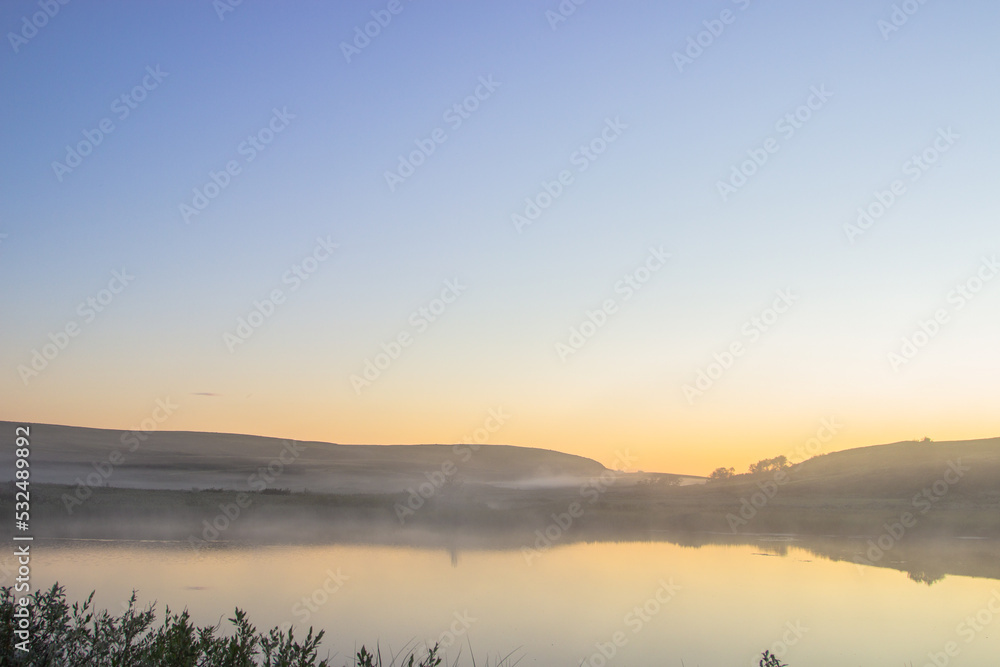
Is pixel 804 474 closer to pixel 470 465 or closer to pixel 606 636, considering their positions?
pixel 470 465

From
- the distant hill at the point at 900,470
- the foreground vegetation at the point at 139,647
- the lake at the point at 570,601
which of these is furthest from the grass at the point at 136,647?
the distant hill at the point at 900,470

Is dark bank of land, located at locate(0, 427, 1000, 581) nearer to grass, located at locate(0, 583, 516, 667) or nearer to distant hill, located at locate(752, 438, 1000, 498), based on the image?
distant hill, located at locate(752, 438, 1000, 498)

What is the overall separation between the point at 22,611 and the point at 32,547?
1842 cm

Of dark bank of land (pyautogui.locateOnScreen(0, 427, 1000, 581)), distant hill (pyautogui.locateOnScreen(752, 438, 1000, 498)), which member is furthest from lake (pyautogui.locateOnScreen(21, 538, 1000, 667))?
distant hill (pyautogui.locateOnScreen(752, 438, 1000, 498))

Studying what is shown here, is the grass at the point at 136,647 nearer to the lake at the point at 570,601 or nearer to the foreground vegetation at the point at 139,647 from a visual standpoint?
→ the foreground vegetation at the point at 139,647

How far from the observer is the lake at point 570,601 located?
1172cm

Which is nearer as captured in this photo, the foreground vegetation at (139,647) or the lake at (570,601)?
the foreground vegetation at (139,647)

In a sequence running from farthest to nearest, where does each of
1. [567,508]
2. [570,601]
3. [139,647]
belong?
1. [567,508]
2. [570,601]
3. [139,647]

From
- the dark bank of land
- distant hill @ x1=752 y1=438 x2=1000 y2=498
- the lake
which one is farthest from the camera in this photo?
distant hill @ x1=752 y1=438 x2=1000 y2=498

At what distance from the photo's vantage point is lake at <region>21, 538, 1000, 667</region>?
1172cm

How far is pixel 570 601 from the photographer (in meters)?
15.2

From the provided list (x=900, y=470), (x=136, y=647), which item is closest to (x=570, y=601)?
(x=136, y=647)

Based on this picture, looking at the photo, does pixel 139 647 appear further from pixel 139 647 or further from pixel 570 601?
pixel 570 601

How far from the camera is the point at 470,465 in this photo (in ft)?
207
